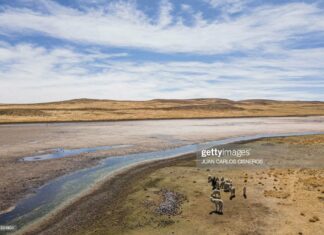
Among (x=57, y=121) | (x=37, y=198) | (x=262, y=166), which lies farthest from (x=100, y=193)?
(x=57, y=121)

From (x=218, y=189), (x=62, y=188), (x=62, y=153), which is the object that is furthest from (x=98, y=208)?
(x=62, y=153)

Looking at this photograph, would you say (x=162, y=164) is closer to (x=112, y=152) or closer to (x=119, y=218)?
(x=112, y=152)

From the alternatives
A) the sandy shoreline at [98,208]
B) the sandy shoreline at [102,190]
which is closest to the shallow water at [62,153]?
the sandy shoreline at [102,190]

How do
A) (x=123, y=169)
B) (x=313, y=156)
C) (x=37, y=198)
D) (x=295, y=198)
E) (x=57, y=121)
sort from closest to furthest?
1. (x=295, y=198)
2. (x=37, y=198)
3. (x=123, y=169)
4. (x=313, y=156)
5. (x=57, y=121)

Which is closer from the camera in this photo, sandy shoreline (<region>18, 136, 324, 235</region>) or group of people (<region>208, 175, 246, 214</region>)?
sandy shoreline (<region>18, 136, 324, 235</region>)

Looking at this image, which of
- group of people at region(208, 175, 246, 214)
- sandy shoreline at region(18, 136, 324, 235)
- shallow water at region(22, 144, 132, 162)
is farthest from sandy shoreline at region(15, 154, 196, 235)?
shallow water at region(22, 144, 132, 162)

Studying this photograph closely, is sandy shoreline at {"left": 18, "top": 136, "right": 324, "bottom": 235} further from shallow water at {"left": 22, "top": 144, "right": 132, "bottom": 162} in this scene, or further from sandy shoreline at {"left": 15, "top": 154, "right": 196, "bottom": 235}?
shallow water at {"left": 22, "top": 144, "right": 132, "bottom": 162}

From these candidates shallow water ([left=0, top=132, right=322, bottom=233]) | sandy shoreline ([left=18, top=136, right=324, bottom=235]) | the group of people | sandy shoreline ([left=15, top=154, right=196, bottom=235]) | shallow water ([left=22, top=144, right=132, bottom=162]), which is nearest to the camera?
sandy shoreline ([left=18, top=136, right=324, bottom=235])

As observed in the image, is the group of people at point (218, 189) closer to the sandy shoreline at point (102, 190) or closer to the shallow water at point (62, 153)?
the sandy shoreline at point (102, 190)
